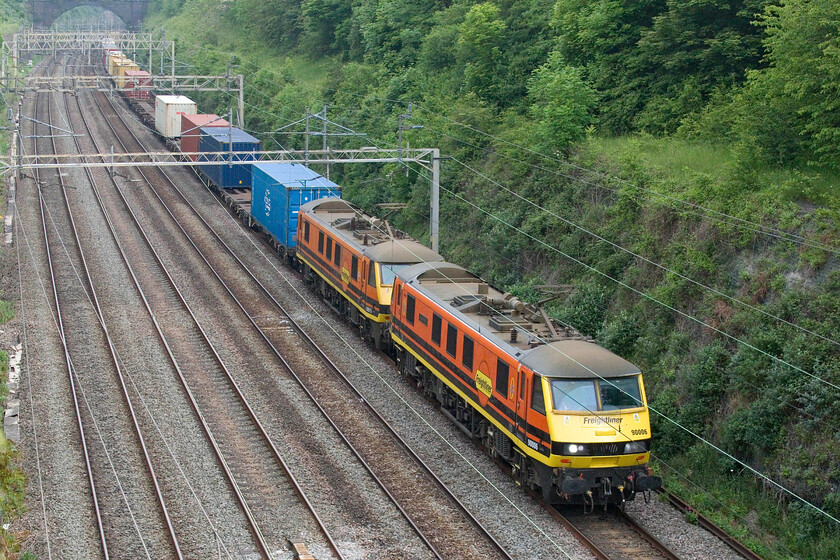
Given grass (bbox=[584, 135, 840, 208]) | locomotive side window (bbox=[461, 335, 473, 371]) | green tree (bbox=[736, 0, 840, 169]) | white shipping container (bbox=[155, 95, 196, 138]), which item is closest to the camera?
locomotive side window (bbox=[461, 335, 473, 371])

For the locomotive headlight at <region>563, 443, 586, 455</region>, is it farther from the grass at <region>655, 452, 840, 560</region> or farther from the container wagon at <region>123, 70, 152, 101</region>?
the container wagon at <region>123, 70, 152, 101</region>

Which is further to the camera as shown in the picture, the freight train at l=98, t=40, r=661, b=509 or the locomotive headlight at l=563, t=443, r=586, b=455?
the freight train at l=98, t=40, r=661, b=509

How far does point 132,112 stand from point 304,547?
6814 cm

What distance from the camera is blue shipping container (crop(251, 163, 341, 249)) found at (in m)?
35.6

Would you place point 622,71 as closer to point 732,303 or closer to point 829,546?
point 732,303

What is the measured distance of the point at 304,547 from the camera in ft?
55.9

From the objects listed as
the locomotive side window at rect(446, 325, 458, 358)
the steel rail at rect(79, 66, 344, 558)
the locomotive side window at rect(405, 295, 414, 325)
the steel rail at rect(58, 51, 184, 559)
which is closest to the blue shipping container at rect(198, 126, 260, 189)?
the steel rail at rect(58, 51, 184, 559)

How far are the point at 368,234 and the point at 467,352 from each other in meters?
9.11

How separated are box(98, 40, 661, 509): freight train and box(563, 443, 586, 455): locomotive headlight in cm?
2

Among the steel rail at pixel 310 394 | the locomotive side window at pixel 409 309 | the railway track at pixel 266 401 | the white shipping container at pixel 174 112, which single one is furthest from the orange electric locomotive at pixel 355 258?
the white shipping container at pixel 174 112

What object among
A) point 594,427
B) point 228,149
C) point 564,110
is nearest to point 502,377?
point 594,427

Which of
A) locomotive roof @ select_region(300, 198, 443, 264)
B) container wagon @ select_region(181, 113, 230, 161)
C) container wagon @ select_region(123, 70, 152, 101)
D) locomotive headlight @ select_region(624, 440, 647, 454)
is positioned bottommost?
locomotive headlight @ select_region(624, 440, 647, 454)

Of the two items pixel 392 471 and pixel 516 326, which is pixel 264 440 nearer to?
pixel 392 471

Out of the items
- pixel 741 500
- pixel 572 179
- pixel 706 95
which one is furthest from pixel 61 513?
pixel 706 95
